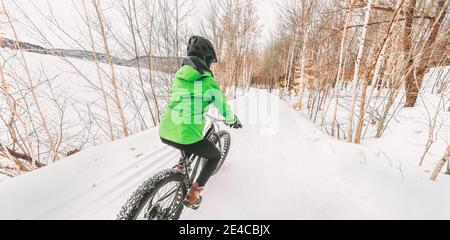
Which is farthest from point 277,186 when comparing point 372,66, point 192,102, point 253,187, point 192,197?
point 372,66

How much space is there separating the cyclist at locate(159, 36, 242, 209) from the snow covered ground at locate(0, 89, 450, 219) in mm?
900

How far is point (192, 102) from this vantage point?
1.79 metres

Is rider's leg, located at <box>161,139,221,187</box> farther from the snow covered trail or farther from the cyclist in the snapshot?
the snow covered trail

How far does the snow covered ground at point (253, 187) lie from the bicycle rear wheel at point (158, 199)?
34 centimetres

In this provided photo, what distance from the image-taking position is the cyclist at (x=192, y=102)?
1747 millimetres

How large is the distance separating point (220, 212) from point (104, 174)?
1.72 metres

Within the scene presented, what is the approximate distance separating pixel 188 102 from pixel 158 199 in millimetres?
1008

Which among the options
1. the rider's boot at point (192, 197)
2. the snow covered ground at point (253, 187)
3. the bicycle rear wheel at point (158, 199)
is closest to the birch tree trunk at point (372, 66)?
the snow covered ground at point (253, 187)

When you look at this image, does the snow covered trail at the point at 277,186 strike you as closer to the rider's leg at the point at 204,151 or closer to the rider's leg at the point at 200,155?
the rider's leg at the point at 200,155

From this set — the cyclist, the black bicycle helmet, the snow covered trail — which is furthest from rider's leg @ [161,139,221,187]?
the black bicycle helmet
